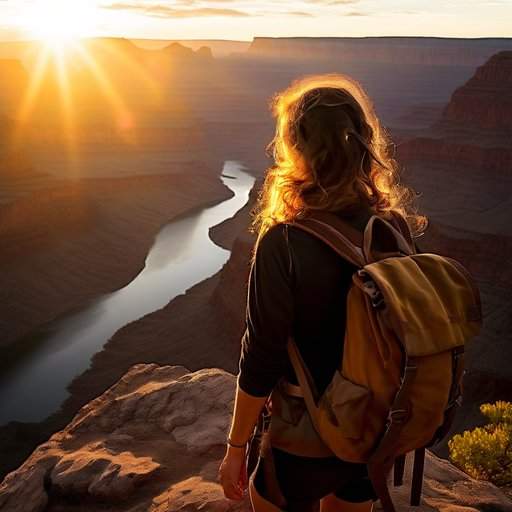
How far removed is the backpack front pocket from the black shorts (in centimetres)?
30

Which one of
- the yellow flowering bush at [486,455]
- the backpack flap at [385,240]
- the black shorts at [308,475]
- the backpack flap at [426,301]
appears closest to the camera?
the backpack flap at [426,301]

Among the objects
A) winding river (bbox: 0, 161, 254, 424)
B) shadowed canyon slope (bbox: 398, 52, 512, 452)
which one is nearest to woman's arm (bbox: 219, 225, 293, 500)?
shadowed canyon slope (bbox: 398, 52, 512, 452)

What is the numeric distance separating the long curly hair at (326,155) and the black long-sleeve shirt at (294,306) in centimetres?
15

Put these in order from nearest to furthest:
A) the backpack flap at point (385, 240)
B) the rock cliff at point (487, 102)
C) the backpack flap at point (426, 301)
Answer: the backpack flap at point (426, 301) → the backpack flap at point (385, 240) → the rock cliff at point (487, 102)

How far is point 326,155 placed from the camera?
89.8 inches

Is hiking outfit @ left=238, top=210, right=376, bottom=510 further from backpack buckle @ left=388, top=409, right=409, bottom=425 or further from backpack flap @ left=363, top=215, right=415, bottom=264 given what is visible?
backpack buckle @ left=388, top=409, right=409, bottom=425

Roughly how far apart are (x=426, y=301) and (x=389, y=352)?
0.77ft

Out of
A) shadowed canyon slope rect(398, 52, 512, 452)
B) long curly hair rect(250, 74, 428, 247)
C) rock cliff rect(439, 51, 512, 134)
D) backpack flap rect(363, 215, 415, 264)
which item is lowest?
shadowed canyon slope rect(398, 52, 512, 452)

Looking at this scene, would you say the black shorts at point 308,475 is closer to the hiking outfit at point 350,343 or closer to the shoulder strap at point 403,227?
the hiking outfit at point 350,343

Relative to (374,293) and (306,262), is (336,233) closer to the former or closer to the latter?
(306,262)

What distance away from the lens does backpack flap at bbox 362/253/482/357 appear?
207cm

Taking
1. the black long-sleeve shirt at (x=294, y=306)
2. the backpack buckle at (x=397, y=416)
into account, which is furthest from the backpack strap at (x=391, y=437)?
the black long-sleeve shirt at (x=294, y=306)

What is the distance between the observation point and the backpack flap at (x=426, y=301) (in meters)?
2.07

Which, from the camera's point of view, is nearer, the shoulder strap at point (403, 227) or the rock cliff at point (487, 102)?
the shoulder strap at point (403, 227)
